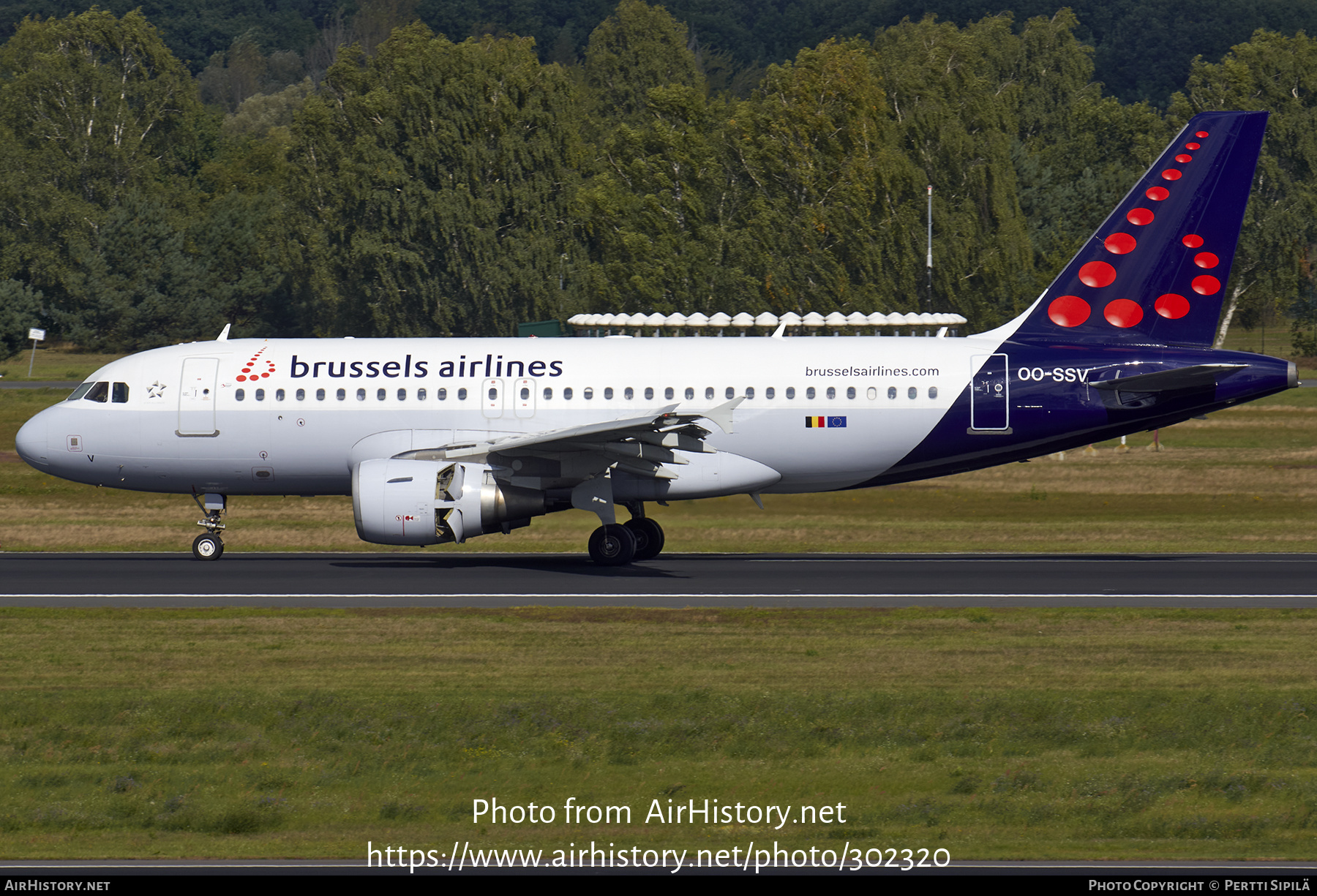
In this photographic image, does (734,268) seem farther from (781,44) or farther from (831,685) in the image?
(781,44)

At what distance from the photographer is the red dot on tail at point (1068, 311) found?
29984mm

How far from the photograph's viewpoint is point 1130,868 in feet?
A: 38.1

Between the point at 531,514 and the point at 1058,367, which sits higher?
the point at 1058,367

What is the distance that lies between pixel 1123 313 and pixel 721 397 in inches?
311

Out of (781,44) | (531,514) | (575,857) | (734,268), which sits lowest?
(575,857)

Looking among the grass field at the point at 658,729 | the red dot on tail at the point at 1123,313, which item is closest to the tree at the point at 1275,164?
the red dot on tail at the point at 1123,313

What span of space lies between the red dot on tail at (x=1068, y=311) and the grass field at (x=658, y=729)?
8346 millimetres

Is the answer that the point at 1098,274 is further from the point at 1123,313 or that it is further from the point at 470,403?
the point at 470,403

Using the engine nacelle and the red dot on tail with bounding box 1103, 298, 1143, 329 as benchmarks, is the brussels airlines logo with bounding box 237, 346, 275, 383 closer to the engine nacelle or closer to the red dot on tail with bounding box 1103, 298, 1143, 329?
the engine nacelle

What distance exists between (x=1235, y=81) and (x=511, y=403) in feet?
268

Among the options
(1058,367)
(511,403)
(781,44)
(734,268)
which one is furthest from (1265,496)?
(781,44)

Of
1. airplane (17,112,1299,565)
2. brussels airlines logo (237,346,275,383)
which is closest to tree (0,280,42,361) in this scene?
airplane (17,112,1299,565)

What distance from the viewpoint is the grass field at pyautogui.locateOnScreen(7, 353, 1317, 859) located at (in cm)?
1381

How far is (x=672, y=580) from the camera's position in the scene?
2734cm
